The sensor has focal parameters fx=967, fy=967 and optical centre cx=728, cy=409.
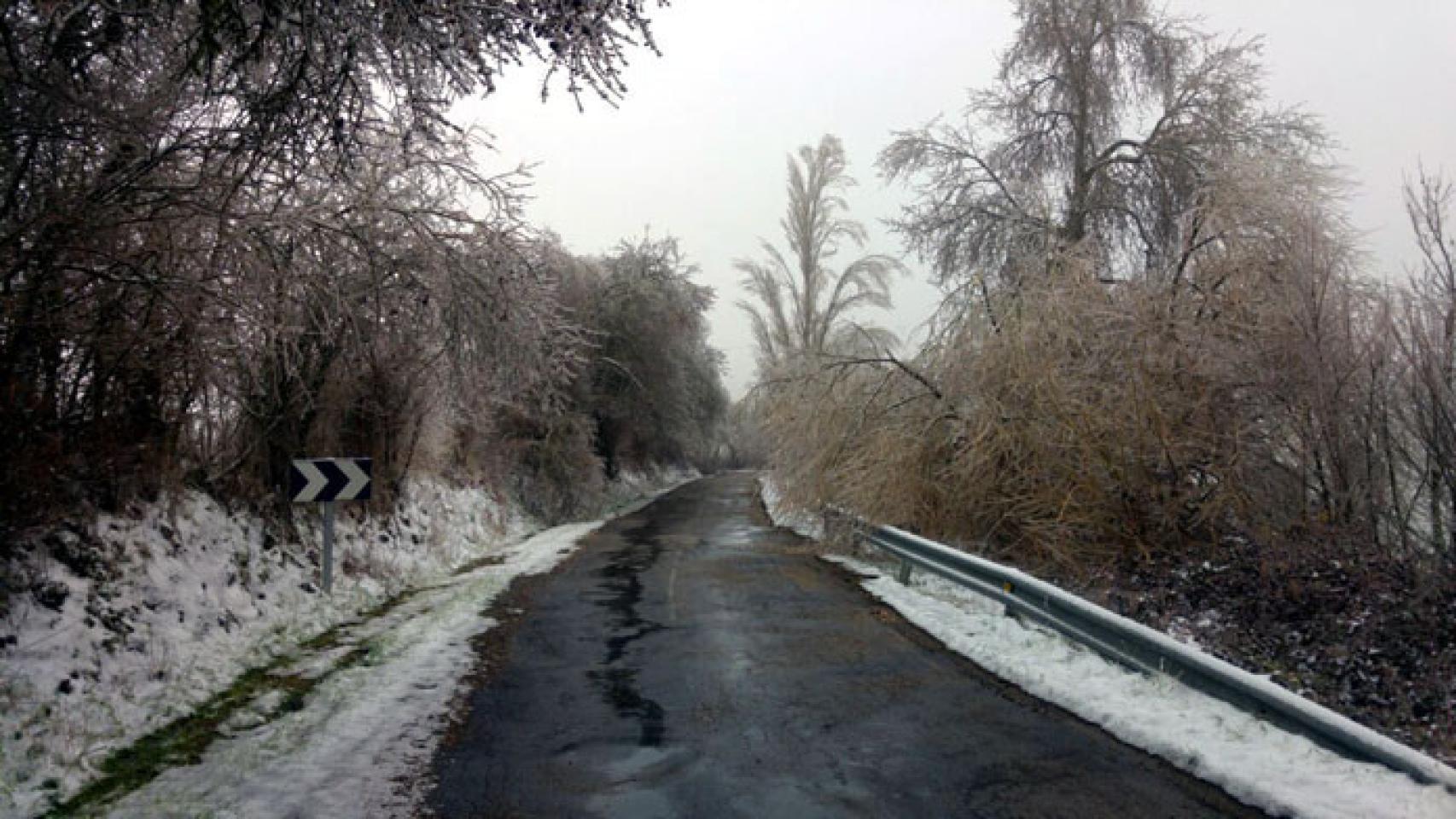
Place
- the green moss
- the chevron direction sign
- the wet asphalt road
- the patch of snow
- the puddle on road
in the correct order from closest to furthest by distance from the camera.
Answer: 1. the wet asphalt road
2. the green moss
3. the puddle on road
4. the chevron direction sign
5. the patch of snow

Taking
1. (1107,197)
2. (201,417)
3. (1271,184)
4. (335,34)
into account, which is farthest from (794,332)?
(335,34)

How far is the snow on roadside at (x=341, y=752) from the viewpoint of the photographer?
4.56m

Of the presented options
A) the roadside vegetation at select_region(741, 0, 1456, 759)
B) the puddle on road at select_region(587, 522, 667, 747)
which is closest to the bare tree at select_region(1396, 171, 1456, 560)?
the roadside vegetation at select_region(741, 0, 1456, 759)

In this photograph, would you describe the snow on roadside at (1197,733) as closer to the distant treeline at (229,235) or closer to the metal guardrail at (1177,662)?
the metal guardrail at (1177,662)

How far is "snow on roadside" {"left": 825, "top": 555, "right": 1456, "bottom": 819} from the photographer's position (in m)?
4.30

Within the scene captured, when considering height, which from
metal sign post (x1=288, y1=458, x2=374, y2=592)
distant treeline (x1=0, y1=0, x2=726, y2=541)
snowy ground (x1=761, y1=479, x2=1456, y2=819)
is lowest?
snowy ground (x1=761, y1=479, x2=1456, y2=819)

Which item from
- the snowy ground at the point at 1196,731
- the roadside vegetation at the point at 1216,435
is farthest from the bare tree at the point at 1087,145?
the snowy ground at the point at 1196,731

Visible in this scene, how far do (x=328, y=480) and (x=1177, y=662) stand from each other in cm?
858

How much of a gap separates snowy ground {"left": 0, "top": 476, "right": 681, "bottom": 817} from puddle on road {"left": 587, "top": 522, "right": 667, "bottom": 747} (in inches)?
73.6

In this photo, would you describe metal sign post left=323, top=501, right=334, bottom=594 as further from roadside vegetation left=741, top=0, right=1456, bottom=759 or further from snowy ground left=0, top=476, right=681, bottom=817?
roadside vegetation left=741, top=0, right=1456, bottom=759

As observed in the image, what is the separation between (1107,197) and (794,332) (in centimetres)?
2488

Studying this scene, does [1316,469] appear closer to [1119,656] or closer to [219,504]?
[1119,656]

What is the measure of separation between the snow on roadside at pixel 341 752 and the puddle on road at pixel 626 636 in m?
1.10

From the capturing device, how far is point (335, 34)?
5391 mm
